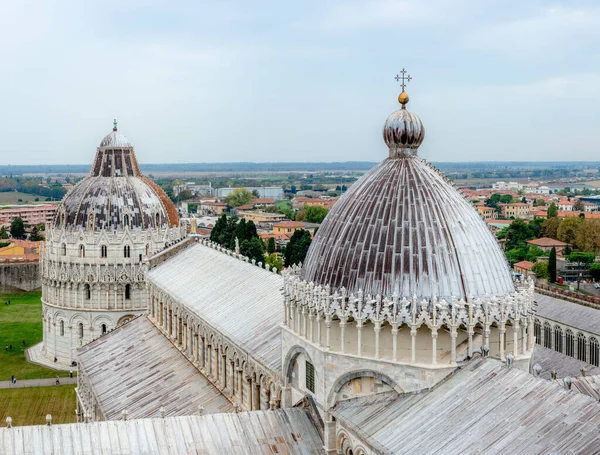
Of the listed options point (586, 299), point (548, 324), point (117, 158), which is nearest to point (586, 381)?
point (548, 324)

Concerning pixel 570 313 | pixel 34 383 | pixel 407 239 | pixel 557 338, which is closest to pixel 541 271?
pixel 570 313

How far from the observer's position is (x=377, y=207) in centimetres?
2639

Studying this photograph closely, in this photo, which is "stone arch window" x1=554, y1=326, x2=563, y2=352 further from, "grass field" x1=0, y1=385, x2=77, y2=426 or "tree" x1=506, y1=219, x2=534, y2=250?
"tree" x1=506, y1=219, x2=534, y2=250

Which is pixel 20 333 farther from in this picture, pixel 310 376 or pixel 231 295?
pixel 310 376

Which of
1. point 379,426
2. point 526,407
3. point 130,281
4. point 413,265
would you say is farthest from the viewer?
point 130,281

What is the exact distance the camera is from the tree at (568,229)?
589ft

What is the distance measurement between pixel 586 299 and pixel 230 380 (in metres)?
54.2

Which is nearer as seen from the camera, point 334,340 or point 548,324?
point 334,340

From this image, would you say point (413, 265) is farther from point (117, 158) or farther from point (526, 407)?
point (117, 158)

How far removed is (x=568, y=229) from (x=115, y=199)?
386 ft

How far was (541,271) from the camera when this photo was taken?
419 ft

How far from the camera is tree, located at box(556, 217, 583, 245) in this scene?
17950cm

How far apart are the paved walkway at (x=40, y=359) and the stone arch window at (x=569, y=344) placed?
49.5 m

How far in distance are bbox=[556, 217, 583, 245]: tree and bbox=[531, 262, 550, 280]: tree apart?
53159 millimetres
